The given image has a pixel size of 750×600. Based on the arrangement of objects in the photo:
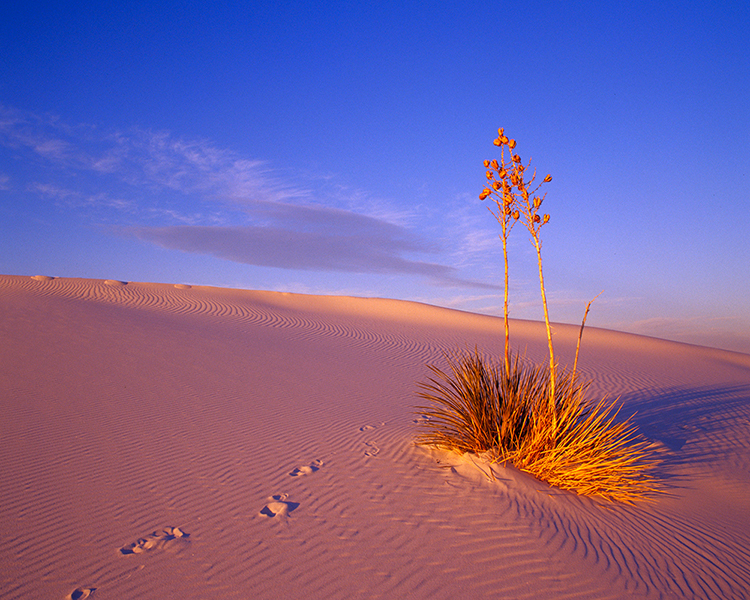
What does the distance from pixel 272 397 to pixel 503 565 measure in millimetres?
5683

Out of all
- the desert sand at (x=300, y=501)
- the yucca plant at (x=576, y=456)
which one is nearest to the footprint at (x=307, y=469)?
the desert sand at (x=300, y=501)

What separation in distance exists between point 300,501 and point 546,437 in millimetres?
2492

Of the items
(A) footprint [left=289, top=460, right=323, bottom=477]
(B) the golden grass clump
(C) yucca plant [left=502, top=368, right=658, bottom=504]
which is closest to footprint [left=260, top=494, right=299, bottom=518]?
(A) footprint [left=289, top=460, right=323, bottom=477]

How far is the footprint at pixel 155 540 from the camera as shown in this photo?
3020 mm

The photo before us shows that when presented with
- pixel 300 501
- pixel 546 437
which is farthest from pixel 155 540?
pixel 546 437

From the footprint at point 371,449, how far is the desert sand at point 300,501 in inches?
1.0

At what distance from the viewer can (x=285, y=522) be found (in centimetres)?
345

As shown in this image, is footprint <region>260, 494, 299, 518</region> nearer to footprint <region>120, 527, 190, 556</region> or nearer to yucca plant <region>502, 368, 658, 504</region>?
footprint <region>120, 527, 190, 556</region>

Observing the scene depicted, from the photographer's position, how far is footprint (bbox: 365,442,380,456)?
5.14 meters

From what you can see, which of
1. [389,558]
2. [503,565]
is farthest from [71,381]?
[503,565]

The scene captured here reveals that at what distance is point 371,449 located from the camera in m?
5.30

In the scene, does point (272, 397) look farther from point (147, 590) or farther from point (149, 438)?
point (147, 590)

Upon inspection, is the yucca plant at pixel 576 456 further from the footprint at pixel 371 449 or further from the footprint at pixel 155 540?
the footprint at pixel 155 540

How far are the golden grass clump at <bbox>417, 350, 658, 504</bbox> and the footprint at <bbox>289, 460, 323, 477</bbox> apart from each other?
1355mm
